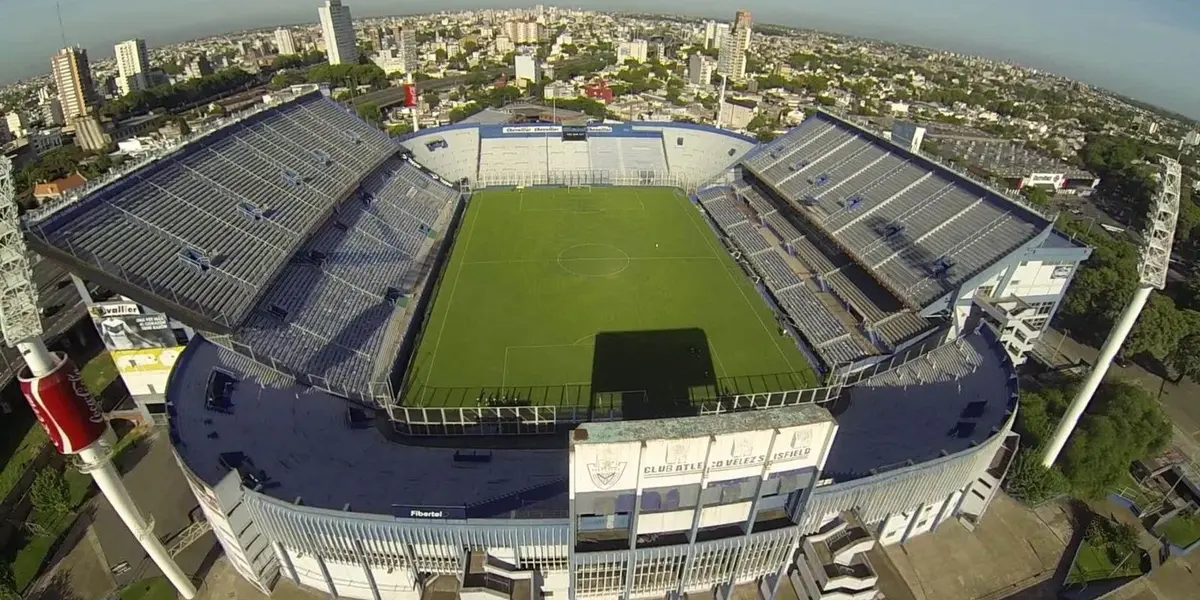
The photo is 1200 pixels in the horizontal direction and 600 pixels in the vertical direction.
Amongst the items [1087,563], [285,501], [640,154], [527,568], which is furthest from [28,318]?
[640,154]

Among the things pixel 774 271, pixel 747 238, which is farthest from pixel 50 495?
pixel 747 238

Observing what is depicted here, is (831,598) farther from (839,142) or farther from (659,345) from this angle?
(839,142)

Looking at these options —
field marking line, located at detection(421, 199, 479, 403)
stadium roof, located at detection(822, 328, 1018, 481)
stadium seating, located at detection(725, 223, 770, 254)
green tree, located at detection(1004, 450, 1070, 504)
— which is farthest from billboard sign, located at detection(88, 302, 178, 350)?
green tree, located at detection(1004, 450, 1070, 504)

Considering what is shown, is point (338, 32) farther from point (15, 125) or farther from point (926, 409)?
point (926, 409)

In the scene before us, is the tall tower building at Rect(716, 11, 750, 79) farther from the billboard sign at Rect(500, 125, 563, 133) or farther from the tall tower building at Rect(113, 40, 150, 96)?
the tall tower building at Rect(113, 40, 150, 96)

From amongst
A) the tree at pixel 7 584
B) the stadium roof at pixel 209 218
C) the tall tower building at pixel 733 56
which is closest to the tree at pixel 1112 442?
the stadium roof at pixel 209 218

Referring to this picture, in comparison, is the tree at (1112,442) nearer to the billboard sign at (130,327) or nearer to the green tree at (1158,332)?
the green tree at (1158,332)
